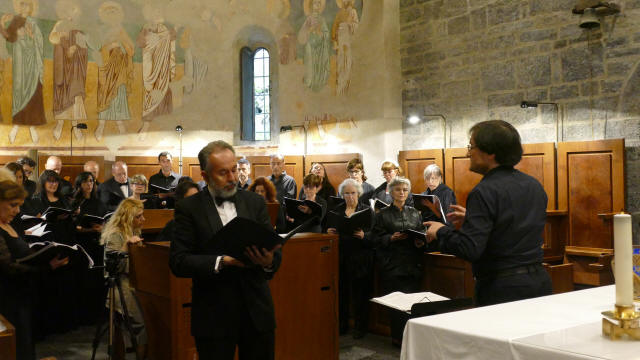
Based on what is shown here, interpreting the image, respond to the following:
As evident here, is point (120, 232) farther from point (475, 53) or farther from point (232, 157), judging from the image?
point (475, 53)

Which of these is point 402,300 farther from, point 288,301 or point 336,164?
point 336,164

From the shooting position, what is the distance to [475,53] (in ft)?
29.1

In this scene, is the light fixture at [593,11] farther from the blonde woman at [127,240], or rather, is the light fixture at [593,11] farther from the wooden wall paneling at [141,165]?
the wooden wall paneling at [141,165]

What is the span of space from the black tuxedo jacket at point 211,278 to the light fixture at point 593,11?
5707 mm

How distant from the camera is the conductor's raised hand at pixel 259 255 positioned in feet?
9.02

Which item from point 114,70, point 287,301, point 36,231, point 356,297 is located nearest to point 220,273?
point 287,301

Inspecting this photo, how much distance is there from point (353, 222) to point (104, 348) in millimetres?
2639

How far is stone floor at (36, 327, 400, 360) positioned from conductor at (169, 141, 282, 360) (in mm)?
2966

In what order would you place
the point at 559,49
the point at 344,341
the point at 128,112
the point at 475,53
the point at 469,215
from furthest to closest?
1. the point at 128,112
2. the point at 475,53
3. the point at 559,49
4. the point at 344,341
5. the point at 469,215

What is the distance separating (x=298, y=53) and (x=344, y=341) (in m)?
6.39

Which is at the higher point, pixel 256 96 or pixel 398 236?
pixel 256 96

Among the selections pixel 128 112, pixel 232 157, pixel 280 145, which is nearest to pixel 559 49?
pixel 280 145

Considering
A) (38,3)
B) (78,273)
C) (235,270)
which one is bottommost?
(78,273)

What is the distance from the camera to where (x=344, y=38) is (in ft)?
34.8
